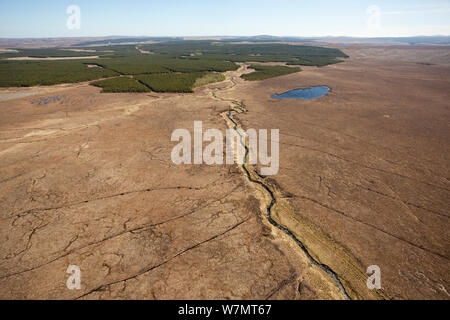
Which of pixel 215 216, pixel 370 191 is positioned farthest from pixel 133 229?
pixel 370 191

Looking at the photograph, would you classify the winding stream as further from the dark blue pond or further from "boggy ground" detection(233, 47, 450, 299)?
the dark blue pond

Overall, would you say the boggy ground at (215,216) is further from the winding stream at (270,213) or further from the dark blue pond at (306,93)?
the dark blue pond at (306,93)

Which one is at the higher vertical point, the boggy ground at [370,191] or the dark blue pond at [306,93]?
the dark blue pond at [306,93]

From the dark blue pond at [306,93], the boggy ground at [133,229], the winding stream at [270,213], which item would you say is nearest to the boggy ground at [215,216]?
the boggy ground at [133,229]

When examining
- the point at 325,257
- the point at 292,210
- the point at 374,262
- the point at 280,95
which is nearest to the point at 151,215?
the point at 292,210

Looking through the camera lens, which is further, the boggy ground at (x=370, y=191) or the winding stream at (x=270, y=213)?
the boggy ground at (x=370, y=191)

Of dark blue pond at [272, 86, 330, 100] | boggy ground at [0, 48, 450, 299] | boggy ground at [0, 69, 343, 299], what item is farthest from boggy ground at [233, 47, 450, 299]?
dark blue pond at [272, 86, 330, 100]
